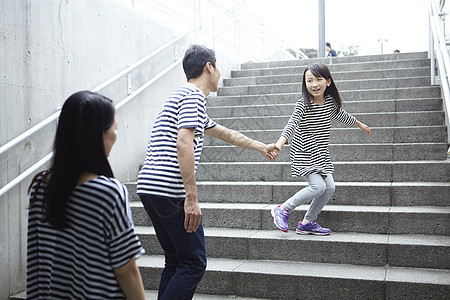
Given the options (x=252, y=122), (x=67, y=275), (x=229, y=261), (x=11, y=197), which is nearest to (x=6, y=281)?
(x=11, y=197)

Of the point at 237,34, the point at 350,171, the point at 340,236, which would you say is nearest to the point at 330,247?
the point at 340,236

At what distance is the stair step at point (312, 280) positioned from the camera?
3.57 m

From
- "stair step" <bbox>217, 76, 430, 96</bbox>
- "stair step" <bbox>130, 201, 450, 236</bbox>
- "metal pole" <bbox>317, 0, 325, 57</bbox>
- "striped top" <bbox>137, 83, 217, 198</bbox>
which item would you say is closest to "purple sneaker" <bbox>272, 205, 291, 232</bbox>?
"stair step" <bbox>130, 201, 450, 236</bbox>

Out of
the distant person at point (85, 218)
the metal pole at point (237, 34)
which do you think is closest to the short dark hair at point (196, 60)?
the distant person at point (85, 218)

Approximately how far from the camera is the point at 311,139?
4.48 meters

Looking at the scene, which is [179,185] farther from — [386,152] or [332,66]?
[332,66]

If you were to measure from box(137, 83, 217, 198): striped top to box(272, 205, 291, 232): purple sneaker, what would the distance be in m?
1.88

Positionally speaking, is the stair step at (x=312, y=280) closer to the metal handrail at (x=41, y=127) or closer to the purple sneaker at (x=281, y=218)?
the purple sneaker at (x=281, y=218)

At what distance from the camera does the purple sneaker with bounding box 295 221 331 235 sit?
14.5 ft

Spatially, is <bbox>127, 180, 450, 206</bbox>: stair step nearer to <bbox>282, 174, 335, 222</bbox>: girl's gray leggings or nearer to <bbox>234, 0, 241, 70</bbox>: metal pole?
<bbox>282, 174, 335, 222</bbox>: girl's gray leggings

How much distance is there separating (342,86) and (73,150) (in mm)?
6360

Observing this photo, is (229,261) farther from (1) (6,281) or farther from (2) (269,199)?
(1) (6,281)

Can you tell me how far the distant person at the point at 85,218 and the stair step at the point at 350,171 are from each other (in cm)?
391

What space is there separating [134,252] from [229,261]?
2716 mm
